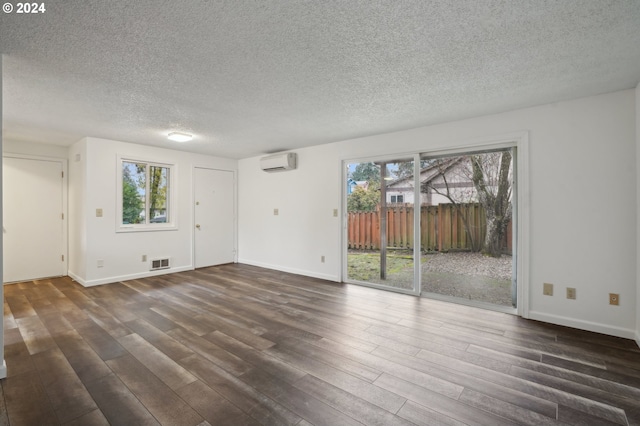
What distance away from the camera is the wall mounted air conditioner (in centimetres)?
545

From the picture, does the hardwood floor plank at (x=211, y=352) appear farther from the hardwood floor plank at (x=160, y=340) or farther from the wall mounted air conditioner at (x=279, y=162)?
the wall mounted air conditioner at (x=279, y=162)

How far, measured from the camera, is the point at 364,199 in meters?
4.81

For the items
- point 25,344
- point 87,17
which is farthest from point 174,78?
point 25,344

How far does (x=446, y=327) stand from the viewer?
3.00 m

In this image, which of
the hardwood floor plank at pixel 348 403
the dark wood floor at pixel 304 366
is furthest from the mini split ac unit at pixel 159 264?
the hardwood floor plank at pixel 348 403

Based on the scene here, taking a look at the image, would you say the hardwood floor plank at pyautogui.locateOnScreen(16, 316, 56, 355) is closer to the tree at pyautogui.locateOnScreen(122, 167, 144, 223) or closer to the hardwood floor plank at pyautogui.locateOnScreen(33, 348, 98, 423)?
the hardwood floor plank at pyautogui.locateOnScreen(33, 348, 98, 423)

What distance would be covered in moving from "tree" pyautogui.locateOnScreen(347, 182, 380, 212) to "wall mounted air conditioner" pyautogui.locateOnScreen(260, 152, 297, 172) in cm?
135

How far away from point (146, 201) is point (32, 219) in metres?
1.84

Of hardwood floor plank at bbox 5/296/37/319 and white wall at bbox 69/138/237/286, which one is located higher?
white wall at bbox 69/138/237/286

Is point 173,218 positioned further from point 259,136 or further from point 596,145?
point 596,145

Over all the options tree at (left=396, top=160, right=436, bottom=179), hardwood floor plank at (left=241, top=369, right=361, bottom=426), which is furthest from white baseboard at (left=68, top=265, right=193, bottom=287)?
tree at (left=396, top=160, right=436, bottom=179)

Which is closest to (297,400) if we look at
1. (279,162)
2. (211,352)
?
(211,352)

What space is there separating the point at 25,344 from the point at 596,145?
227 inches

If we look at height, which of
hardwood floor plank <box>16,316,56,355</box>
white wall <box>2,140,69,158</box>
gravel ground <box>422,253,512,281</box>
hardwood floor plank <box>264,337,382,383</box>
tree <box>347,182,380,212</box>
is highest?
white wall <box>2,140,69,158</box>
